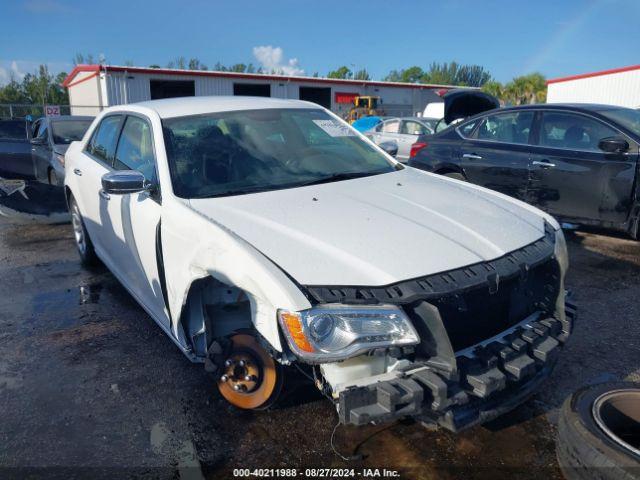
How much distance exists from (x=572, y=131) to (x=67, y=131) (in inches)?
301

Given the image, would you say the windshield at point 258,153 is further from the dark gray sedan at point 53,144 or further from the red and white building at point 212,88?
the red and white building at point 212,88

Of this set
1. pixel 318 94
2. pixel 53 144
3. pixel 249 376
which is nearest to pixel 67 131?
pixel 53 144

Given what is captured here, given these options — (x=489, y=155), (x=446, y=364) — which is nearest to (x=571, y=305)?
(x=446, y=364)

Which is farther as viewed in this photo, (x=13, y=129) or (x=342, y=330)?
(x=13, y=129)

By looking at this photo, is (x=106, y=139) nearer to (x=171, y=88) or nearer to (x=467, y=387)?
(x=467, y=387)

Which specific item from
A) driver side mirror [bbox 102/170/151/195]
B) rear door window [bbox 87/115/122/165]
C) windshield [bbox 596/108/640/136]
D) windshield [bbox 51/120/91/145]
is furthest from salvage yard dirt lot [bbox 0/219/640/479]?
windshield [bbox 51/120/91/145]

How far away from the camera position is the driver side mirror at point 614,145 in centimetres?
532

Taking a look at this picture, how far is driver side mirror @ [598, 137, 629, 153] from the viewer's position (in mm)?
5316

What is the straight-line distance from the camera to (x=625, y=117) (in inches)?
229

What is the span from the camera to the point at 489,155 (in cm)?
638

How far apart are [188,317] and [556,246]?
206 centimetres

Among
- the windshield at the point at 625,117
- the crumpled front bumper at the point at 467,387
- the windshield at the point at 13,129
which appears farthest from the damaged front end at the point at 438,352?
the windshield at the point at 13,129

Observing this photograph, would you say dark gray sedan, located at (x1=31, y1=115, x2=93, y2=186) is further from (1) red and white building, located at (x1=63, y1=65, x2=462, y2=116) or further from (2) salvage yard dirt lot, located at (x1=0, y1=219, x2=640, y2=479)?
(1) red and white building, located at (x1=63, y1=65, x2=462, y2=116)

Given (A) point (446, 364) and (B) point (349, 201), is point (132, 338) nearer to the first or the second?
(B) point (349, 201)
